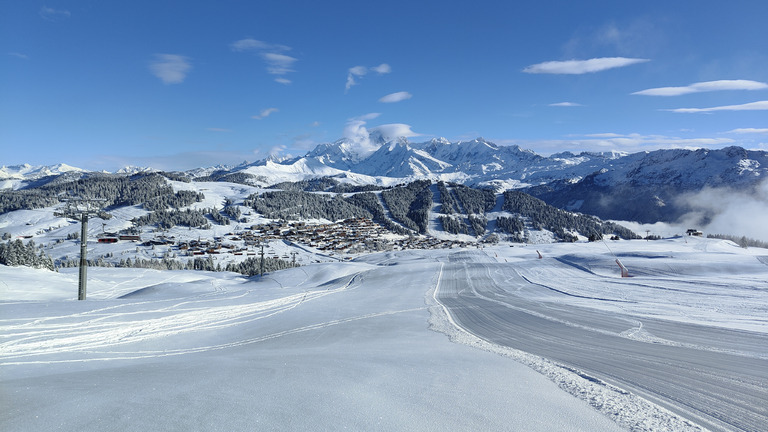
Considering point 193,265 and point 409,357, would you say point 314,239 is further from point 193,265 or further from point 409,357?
point 409,357

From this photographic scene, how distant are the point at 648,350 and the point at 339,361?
7.67m

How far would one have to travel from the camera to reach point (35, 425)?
379cm

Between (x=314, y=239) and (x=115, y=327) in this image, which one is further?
(x=314, y=239)

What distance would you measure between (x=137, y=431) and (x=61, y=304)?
14658mm

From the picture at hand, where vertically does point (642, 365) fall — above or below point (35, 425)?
below

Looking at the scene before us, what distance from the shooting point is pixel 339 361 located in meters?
7.38

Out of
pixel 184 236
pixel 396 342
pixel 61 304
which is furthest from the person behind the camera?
pixel 184 236

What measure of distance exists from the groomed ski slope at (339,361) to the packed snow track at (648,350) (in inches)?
5.2

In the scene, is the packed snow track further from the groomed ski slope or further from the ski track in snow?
the ski track in snow

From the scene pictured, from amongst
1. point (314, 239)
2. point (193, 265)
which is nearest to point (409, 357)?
point (193, 265)

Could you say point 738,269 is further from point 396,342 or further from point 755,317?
point 396,342

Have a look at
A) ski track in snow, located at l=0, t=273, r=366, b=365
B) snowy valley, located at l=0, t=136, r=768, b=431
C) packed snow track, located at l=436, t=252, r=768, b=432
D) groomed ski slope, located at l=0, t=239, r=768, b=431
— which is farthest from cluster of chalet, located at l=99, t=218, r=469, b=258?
packed snow track, located at l=436, t=252, r=768, b=432

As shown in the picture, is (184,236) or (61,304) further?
(184,236)

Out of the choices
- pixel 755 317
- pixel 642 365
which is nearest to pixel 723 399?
pixel 642 365
